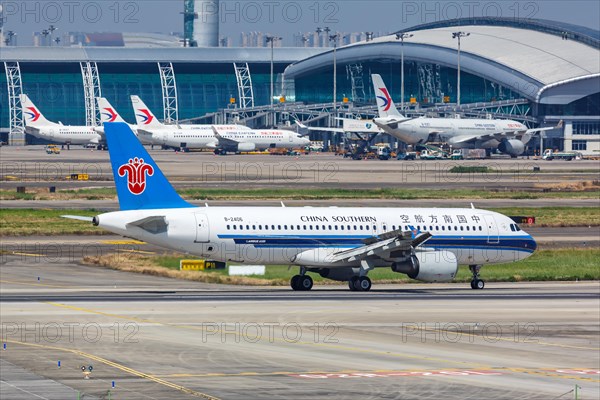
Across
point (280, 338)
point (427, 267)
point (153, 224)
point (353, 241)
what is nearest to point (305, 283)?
point (353, 241)

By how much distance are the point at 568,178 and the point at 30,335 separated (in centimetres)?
9670

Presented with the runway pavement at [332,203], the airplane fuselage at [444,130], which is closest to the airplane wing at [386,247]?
the runway pavement at [332,203]

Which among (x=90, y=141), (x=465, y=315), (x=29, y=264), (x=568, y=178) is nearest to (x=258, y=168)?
(x=568, y=178)

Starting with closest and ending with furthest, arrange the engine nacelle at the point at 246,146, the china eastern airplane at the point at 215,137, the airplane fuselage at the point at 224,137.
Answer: the engine nacelle at the point at 246,146 < the china eastern airplane at the point at 215,137 < the airplane fuselage at the point at 224,137

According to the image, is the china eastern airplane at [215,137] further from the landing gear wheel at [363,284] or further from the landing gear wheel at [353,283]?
the landing gear wheel at [363,284]

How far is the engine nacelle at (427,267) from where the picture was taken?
166 feet

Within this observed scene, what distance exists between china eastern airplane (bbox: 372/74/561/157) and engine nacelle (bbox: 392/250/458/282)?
390ft

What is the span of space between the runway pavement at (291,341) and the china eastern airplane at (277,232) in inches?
56.8

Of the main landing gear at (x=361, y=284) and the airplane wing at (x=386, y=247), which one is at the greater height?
the airplane wing at (x=386, y=247)

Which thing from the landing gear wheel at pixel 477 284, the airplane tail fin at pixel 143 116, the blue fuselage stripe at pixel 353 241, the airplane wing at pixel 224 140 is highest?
the airplane tail fin at pixel 143 116

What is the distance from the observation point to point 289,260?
1971 inches

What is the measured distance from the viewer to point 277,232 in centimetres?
4966

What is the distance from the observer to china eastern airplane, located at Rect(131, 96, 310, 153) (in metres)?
182

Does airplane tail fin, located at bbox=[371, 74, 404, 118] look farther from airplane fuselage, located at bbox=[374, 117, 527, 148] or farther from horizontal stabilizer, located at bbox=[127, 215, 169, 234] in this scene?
horizontal stabilizer, located at bbox=[127, 215, 169, 234]
